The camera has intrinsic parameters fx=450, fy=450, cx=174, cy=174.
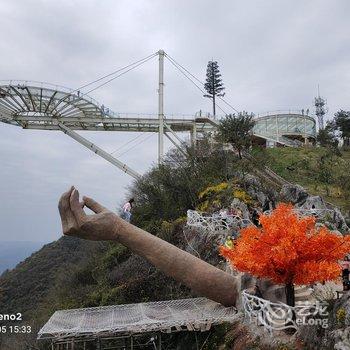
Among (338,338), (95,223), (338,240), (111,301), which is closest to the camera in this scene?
(338,338)

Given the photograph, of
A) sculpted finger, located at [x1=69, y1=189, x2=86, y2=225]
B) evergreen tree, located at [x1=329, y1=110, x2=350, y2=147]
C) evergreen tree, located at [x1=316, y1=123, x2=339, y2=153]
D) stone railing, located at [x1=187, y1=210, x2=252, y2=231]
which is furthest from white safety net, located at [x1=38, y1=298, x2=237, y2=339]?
evergreen tree, located at [x1=329, y1=110, x2=350, y2=147]

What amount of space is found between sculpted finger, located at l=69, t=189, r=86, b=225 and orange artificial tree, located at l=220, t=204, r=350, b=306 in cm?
421

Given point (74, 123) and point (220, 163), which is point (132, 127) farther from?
point (220, 163)

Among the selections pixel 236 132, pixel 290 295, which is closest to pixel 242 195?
pixel 236 132

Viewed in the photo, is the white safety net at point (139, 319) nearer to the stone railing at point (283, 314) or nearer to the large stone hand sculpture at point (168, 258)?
the large stone hand sculpture at point (168, 258)

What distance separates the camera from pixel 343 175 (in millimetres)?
32188

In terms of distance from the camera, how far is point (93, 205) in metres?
12.4

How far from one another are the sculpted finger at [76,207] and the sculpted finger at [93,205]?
0.66 metres

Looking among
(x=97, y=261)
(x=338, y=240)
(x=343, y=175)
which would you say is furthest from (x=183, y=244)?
(x=343, y=175)

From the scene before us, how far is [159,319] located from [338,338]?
17.6 feet

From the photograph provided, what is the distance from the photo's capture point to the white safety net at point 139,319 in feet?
37.2

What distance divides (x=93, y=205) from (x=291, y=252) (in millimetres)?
5517

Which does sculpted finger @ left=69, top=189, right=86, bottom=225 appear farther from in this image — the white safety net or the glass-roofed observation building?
the glass-roofed observation building

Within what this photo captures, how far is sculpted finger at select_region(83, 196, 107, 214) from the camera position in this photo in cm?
1228
